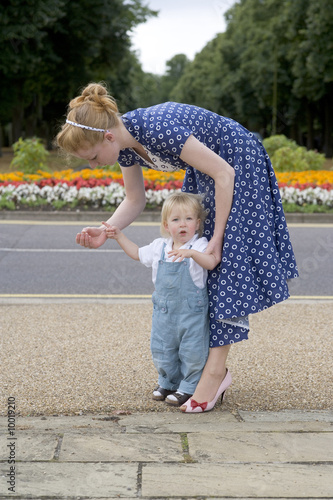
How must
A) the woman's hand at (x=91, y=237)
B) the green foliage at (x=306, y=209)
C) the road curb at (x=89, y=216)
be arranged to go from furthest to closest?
the green foliage at (x=306, y=209) < the road curb at (x=89, y=216) < the woman's hand at (x=91, y=237)

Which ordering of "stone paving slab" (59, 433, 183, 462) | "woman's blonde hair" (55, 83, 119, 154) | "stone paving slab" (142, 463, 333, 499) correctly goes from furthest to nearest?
"woman's blonde hair" (55, 83, 119, 154) < "stone paving slab" (59, 433, 183, 462) < "stone paving slab" (142, 463, 333, 499)

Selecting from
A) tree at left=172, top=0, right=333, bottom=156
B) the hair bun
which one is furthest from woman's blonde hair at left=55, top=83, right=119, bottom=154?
tree at left=172, top=0, right=333, bottom=156

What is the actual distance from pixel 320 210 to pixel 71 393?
384 inches

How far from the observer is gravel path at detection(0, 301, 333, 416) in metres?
3.66

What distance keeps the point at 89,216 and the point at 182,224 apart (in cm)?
922

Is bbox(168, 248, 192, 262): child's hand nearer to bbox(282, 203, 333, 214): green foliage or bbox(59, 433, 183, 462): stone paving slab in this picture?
bbox(59, 433, 183, 462): stone paving slab

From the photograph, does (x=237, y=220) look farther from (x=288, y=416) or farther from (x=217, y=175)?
(x=288, y=416)

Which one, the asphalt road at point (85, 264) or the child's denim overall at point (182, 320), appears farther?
the asphalt road at point (85, 264)

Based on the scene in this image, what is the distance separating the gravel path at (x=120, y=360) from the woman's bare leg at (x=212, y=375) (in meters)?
0.15

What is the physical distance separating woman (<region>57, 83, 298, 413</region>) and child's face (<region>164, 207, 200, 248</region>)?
4.0 inches

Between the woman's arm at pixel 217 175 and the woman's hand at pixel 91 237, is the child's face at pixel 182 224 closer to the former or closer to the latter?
the woman's arm at pixel 217 175

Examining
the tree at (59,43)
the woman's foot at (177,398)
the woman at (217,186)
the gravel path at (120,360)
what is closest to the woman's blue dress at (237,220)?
the woman at (217,186)

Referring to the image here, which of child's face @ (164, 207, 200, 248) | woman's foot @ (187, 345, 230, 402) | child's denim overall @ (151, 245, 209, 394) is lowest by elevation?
woman's foot @ (187, 345, 230, 402)

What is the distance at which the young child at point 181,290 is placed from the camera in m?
3.51
